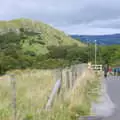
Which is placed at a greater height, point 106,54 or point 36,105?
point 36,105

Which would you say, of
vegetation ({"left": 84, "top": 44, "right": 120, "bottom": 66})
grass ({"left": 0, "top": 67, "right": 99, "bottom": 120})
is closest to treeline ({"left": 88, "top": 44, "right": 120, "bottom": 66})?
vegetation ({"left": 84, "top": 44, "right": 120, "bottom": 66})

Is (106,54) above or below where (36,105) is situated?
below

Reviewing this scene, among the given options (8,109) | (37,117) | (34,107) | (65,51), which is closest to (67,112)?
(34,107)

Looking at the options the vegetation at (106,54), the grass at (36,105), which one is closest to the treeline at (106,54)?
the vegetation at (106,54)

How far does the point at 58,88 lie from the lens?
1263cm

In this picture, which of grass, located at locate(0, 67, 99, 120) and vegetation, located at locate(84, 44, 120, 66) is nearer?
grass, located at locate(0, 67, 99, 120)

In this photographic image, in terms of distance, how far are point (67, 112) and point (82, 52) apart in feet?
393

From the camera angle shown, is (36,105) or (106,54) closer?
(36,105)

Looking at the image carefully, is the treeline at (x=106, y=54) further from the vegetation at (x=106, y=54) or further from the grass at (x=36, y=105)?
the grass at (x=36, y=105)

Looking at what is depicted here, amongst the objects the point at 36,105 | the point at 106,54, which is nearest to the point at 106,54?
the point at 106,54

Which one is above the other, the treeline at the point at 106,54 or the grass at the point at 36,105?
the grass at the point at 36,105

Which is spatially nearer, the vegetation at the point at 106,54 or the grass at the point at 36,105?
the grass at the point at 36,105

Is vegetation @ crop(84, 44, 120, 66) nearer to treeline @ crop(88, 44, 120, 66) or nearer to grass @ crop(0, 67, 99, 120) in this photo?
treeline @ crop(88, 44, 120, 66)

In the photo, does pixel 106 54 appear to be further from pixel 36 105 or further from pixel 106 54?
pixel 36 105
